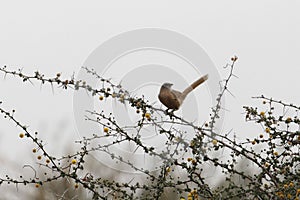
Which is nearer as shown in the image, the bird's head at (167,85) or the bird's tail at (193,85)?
the bird's tail at (193,85)

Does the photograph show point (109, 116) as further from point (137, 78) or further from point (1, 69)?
point (1, 69)

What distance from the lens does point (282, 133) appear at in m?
2.40

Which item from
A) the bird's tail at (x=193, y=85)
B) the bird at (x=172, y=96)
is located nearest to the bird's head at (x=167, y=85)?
the bird at (x=172, y=96)

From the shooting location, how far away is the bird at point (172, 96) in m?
2.81

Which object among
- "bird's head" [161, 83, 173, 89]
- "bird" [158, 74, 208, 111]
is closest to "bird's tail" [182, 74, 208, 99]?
"bird" [158, 74, 208, 111]

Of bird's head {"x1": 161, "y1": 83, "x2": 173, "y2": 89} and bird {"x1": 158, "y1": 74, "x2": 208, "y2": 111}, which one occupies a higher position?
bird's head {"x1": 161, "y1": 83, "x2": 173, "y2": 89}

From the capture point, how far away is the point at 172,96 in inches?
111

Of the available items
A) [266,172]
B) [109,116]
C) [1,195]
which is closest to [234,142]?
[266,172]

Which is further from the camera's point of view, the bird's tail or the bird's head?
the bird's head

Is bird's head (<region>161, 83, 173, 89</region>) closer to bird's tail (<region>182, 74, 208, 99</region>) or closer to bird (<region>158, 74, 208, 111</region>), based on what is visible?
bird (<region>158, 74, 208, 111</region>)

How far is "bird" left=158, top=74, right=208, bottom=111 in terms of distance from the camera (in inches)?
111

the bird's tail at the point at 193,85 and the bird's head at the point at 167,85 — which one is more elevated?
the bird's head at the point at 167,85

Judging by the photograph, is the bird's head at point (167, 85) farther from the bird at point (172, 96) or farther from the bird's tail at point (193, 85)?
the bird's tail at point (193, 85)

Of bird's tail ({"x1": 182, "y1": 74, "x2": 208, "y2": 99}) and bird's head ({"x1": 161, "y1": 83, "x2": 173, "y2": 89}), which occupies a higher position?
bird's head ({"x1": 161, "y1": 83, "x2": 173, "y2": 89})
